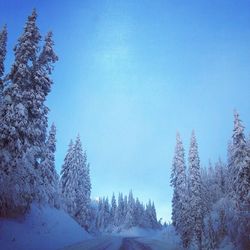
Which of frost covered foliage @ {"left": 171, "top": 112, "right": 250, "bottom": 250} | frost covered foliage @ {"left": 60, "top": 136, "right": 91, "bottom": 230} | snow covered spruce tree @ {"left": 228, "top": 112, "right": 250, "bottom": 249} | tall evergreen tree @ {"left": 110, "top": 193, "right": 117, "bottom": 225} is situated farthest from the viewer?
tall evergreen tree @ {"left": 110, "top": 193, "right": 117, "bottom": 225}

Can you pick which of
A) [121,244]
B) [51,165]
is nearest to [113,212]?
[51,165]

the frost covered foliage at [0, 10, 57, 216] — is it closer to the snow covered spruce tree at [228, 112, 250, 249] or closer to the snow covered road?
the snow covered road

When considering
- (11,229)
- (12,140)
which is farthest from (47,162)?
(12,140)

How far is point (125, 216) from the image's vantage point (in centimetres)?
14725

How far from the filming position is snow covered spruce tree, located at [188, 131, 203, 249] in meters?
41.9

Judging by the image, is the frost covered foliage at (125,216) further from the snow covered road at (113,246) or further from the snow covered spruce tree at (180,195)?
the snow covered road at (113,246)

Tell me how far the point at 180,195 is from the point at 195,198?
21.0 feet

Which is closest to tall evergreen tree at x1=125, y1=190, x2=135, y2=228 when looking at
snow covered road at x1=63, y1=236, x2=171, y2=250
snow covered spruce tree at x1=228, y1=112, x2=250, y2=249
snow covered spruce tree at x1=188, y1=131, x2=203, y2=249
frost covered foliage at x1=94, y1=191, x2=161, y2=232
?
frost covered foliage at x1=94, y1=191, x2=161, y2=232

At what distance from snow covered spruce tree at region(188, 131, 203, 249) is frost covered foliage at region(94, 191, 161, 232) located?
9731cm

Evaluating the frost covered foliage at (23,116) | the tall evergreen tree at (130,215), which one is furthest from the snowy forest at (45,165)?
the tall evergreen tree at (130,215)

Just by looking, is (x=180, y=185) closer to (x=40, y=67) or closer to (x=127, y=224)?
(x=40, y=67)

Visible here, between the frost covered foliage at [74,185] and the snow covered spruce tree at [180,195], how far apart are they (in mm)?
18644

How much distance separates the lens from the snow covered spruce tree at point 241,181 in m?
29.7

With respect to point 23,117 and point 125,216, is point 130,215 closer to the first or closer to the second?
point 125,216
